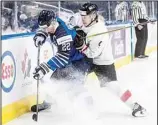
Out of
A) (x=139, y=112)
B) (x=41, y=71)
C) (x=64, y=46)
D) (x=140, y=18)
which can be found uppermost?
(x=140, y=18)

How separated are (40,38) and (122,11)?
1.37 feet

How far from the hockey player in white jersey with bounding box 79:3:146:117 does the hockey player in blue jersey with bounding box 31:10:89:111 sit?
0.19 feet

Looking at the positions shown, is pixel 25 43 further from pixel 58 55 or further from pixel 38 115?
pixel 38 115

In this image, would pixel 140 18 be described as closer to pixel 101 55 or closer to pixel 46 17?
pixel 101 55

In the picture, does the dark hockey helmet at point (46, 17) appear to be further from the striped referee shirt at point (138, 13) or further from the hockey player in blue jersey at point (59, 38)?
the striped referee shirt at point (138, 13)

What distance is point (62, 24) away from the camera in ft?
7.22

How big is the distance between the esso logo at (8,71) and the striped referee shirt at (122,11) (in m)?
0.56

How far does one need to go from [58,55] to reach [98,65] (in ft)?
0.64

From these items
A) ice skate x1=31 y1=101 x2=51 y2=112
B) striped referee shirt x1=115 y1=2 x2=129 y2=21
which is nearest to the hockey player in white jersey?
striped referee shirt x1=115 y1=2 x2=129 y2=21

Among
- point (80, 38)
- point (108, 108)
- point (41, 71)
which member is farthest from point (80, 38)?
point (108, 108)

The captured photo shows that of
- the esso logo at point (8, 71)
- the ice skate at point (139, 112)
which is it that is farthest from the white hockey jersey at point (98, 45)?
the esso logo at point (8, 71)

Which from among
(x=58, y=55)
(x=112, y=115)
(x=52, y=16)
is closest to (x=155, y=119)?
(x=112, y=115)

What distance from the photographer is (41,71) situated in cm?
223

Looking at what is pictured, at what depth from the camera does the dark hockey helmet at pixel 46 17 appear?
2195 mm
